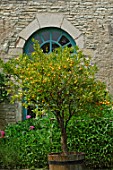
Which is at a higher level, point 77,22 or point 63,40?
point 77,22

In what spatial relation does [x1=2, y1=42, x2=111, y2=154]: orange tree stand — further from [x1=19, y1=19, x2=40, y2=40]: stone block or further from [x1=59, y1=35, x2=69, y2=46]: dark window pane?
[x1=59, y1=35, x2=69, y2=46]: dark window pane

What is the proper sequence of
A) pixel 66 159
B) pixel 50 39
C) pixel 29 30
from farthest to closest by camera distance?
pixel 50 39 < pixel 29 30 < pixel 66 159

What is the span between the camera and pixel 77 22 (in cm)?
843

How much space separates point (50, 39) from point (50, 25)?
34cm

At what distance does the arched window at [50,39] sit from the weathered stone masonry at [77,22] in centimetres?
23

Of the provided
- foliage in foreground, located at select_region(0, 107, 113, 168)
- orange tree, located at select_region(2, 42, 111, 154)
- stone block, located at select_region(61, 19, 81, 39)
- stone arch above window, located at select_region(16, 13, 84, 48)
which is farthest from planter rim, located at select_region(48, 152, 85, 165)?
stone block, located at select_region(61, 19, 81, 39)

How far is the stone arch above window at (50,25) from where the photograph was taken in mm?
8344

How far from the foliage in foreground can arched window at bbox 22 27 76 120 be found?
7.01 feet

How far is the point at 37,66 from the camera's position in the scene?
5.29 metres

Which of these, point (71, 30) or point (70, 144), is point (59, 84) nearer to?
point (70, 144)

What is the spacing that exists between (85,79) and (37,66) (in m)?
0.78

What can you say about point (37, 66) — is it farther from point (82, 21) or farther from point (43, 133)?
point (82, 21)

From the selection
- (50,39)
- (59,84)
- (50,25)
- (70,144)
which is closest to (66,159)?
(59,84)

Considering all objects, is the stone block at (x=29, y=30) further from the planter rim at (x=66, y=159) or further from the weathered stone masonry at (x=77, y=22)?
the planter rim at (x=66, y=159)
